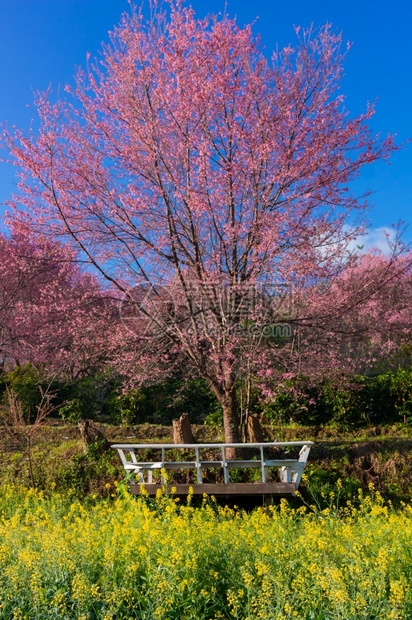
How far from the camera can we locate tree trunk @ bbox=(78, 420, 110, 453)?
30.1 feet

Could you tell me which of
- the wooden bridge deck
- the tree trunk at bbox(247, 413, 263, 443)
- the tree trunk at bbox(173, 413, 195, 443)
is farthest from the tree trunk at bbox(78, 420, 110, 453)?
the tree trunk at bbox(247, 413, 263, 443)

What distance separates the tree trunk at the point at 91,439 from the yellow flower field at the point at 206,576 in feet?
15.8

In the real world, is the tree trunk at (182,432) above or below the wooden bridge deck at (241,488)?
above

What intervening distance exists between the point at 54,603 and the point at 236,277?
567cm

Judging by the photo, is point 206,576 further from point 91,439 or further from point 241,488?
point 91,439

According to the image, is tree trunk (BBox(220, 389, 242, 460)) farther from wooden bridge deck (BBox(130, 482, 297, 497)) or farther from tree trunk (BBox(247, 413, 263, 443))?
wooden bridge deck (BBox(130, 482, 297, 497))

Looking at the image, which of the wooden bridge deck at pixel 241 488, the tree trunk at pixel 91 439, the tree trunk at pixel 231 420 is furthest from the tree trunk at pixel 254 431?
the tree trunk at pixel 91 439

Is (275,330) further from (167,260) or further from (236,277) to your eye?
(167,260)

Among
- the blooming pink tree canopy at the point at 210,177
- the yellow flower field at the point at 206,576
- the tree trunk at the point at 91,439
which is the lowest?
the yellow flower field at the point at 206,576

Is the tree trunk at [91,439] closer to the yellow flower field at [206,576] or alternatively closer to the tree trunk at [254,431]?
the tree trunk at [254,431]

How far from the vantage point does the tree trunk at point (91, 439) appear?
361 inches

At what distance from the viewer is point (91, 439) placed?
928 centimetres

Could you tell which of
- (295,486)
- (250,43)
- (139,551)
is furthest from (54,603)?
(250,43)

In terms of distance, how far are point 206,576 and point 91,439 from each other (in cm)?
604
